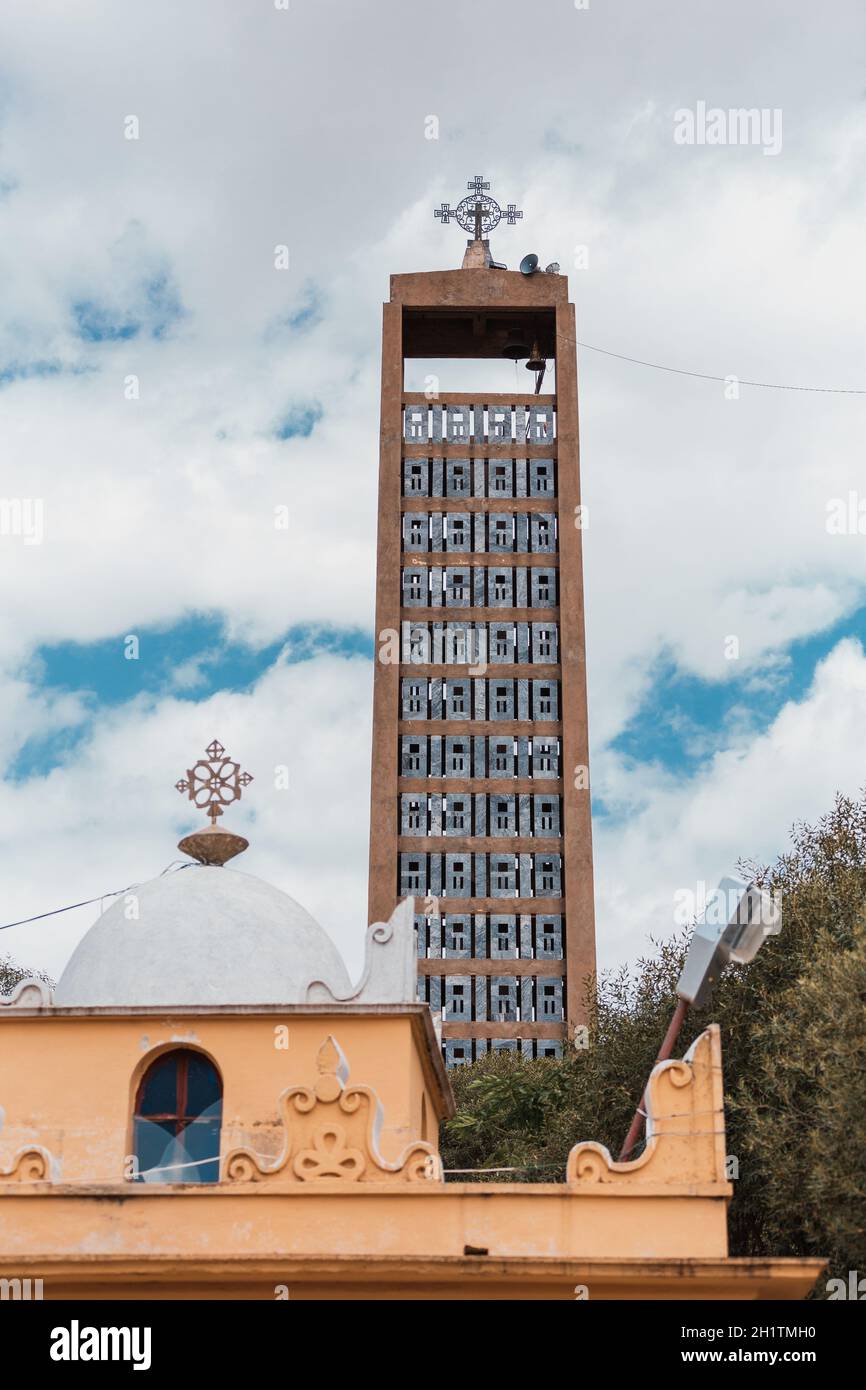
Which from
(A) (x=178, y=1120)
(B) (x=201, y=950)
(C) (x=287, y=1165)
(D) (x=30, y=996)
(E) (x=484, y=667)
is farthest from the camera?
(E) (x=484, y=667)

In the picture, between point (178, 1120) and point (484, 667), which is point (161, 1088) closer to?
point (178, 1120)

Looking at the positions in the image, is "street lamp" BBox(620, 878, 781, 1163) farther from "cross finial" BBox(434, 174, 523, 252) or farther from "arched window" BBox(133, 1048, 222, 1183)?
"cross finial" BBox(434, 174, 523, 252)

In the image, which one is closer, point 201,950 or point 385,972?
point 385,972

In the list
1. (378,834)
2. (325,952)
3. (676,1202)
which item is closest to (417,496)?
(378,834)

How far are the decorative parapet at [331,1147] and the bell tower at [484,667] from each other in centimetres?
3467

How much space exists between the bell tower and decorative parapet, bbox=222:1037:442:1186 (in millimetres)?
34669

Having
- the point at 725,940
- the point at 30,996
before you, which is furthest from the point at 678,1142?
the point at 30,996

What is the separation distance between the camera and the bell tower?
50812 mm

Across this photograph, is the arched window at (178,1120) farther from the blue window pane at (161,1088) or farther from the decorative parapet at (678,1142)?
the decorative parapet at (678,1142)

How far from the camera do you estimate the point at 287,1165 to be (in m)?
14.1

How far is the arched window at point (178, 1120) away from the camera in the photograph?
15.5 meters

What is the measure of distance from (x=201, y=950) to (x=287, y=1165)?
2.94 m

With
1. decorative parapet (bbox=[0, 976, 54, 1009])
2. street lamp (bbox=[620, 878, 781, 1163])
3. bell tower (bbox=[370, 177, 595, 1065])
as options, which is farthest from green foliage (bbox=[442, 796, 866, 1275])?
bell tower (bbox=[370, 177, 595, 1065])
